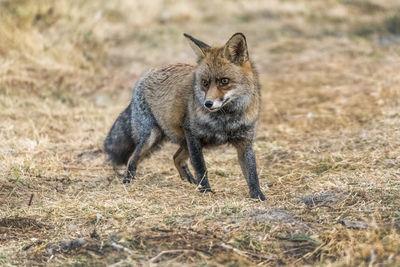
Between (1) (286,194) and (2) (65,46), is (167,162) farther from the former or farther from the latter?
(2) (65,46)

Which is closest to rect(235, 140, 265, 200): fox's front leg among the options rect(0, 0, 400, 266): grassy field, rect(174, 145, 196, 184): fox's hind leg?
rect(0, 0, 400, 266): grassy field

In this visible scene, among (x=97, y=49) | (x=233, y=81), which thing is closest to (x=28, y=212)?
(x=233, y=81)

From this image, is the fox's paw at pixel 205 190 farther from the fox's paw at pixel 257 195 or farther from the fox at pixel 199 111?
the fox's paw at pixel 257 195

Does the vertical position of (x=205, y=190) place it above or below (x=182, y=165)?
above

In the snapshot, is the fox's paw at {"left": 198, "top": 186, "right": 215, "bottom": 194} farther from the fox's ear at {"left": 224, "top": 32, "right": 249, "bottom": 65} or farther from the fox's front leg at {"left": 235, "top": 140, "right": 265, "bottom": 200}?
the fox's ear at {"left": 224, "top": 32, "right": 249, "bottom": 65}

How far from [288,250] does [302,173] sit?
2388 millimetres

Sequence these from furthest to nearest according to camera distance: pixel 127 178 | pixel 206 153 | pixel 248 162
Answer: pixel 206 153
pixel 127 178
pixel 248 162

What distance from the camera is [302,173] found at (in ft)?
20.7

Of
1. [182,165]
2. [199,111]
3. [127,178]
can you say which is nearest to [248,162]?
[199,111]

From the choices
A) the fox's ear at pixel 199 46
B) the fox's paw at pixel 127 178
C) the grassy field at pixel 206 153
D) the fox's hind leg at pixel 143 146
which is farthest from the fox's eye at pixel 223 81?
the fox's paw at pixel 127 178

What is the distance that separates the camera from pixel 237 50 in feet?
18.1

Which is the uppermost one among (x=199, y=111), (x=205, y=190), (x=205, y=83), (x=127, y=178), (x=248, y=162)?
(x=205, y=83)

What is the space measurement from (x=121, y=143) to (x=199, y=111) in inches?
62.7

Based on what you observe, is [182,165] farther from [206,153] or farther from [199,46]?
[199,46]
